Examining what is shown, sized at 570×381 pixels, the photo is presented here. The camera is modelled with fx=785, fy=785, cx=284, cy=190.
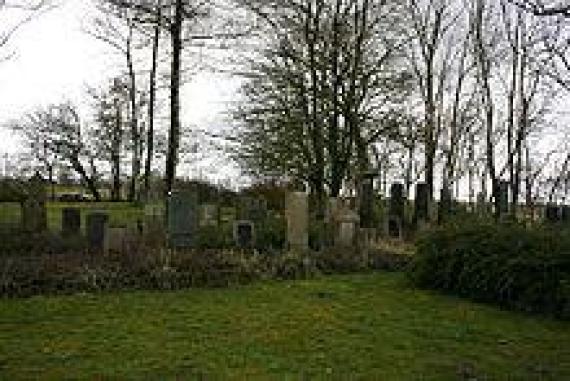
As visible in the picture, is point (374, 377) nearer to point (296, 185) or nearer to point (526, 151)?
point (296, 185)

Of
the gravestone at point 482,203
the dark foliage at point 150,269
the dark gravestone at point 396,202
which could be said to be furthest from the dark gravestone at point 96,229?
the gravestone at point 482,203

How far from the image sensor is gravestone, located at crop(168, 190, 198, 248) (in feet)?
50.4

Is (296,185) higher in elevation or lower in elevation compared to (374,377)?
higher

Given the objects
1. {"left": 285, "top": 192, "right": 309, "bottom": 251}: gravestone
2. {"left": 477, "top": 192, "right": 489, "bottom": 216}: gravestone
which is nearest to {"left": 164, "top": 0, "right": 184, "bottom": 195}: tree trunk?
{"left": 285, "top": 192, "right": 309, "bottom": 251}: gravestone

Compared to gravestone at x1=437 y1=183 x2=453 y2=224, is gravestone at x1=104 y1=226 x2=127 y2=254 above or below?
below

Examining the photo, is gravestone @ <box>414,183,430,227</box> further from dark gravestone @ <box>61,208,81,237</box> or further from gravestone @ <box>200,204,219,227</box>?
dark gravestone @ <box>61,208,81,237</box>

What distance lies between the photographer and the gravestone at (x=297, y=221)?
52.5 ft

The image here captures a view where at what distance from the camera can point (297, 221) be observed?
16.1 m

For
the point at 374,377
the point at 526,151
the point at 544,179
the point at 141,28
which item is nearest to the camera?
the point at 374,377

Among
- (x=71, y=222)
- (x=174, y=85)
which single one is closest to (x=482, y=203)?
(x=174, y=85)

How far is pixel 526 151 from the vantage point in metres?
31.4

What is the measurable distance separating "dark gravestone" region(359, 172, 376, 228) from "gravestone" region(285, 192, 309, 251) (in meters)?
5.64

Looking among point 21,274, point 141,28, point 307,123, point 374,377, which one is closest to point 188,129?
point 141,28

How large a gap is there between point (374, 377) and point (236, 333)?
2.20 m
